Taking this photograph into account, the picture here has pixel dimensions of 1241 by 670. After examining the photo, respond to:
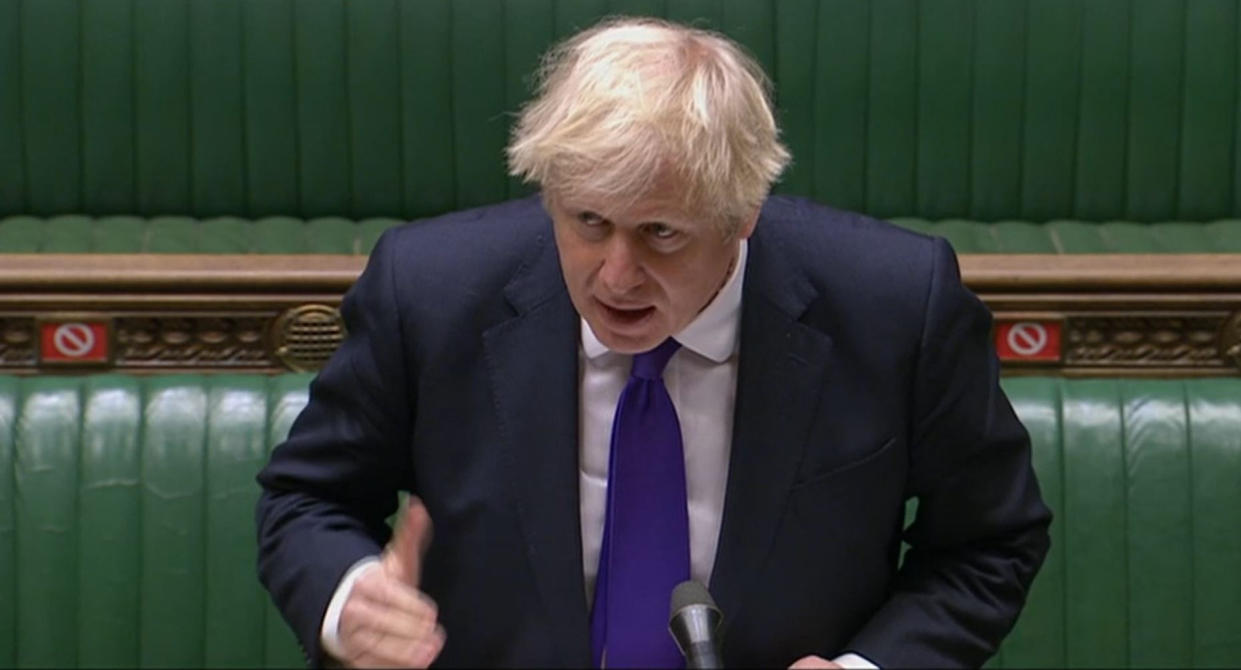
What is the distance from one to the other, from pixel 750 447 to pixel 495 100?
4.81 feet

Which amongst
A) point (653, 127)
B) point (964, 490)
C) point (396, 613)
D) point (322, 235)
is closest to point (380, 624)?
point (396, 613)

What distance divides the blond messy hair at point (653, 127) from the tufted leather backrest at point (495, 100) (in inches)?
60.2

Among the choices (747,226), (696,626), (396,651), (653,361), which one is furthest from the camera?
(653,361)

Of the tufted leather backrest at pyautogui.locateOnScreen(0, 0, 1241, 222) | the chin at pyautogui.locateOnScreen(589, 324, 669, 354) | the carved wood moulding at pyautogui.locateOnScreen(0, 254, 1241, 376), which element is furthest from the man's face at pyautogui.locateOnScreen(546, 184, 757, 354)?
the tufted leather backrest at pyautogui.locateOnScreen(0, 0, 1241, 222)

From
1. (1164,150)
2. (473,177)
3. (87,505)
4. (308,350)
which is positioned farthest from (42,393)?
(1164,150)

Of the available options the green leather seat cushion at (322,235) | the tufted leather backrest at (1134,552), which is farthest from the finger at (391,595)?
the green leather seat cushion at (322,235)

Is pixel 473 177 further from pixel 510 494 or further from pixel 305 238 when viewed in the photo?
pixel 510 494

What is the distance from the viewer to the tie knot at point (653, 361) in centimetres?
162

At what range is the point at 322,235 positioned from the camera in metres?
A: 2.95

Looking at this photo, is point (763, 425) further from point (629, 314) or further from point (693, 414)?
point (629, 314)

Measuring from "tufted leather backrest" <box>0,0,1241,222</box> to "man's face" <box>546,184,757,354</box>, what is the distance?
1.50m

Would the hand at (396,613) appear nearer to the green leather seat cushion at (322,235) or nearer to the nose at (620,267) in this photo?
the nose at (620,267)

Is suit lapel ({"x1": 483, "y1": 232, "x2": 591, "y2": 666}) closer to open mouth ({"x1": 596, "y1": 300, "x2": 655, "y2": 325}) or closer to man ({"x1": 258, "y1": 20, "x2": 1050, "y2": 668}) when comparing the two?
man ({"x1": 258, "y1": 20, "x2": 1050, "y2": 668})

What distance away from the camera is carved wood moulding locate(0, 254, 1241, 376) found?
2.57 m
